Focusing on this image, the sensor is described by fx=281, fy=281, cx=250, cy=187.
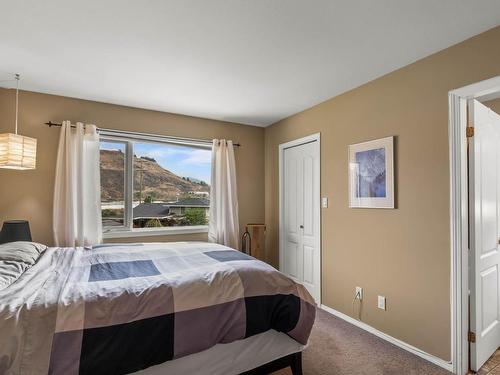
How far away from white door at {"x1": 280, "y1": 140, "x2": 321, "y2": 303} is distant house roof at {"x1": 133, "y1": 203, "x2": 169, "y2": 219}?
5.40ft

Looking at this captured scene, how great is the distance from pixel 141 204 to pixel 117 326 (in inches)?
97.2

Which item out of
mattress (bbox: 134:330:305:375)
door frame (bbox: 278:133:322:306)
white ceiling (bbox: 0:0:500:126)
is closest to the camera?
mattress (bbox: 134:330:305:375)

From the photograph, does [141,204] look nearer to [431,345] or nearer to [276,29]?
[276,29]

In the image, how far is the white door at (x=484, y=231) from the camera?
2.08 metres

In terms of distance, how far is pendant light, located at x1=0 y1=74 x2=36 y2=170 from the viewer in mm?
2455

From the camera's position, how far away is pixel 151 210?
373 centimetres

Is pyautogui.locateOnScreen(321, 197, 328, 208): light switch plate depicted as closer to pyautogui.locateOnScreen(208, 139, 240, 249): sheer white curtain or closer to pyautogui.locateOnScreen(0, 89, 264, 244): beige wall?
pyautogui.locateOnScreen(208, 139, 240, 249): sheer white curtain

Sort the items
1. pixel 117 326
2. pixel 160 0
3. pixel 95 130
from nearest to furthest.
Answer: pixel 117 326, pixel 160 0, pixel 95 130

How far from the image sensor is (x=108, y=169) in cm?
349

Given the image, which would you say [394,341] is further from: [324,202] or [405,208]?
[324,202]

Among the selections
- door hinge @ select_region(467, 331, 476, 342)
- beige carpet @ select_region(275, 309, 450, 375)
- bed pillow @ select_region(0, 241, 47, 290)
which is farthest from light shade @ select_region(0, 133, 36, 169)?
door hinge @ select_region(467, 331, 476, 342)

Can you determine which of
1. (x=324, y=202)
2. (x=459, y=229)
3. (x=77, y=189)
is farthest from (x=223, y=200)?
(x=459, y=229)

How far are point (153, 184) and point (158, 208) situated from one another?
329mm

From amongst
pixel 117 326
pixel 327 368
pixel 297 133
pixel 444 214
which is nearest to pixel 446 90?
pixel 444 214
